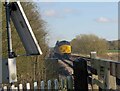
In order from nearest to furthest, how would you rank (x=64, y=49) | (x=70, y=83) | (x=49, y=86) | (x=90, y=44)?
(x=49, y=86) < (x=70, y=83) < (x=90, y=44) < (x=64, y=49)

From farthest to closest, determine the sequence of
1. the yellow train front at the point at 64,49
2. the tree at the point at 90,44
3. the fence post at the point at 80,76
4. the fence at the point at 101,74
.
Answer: the yellow train front at the point at 64,49 → the tree at the point at 90,44 → the fence post at the point at 80,76 → the fence at the point at 101,74

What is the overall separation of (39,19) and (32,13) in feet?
3.05

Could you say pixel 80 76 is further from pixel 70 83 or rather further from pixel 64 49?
pixel 64 49

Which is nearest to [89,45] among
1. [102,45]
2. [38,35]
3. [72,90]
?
[102,45]

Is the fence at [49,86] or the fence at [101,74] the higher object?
the fence at [101,74]

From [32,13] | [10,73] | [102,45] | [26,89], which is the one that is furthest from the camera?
[102,45]

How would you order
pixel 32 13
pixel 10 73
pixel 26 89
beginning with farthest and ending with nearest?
pixel 32 13 < pixel 26 89 < pixel 10 73

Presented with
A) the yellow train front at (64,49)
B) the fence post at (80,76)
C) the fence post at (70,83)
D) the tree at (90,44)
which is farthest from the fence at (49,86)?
the yellow train front at (64,49)

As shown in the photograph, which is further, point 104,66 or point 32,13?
point 32,13

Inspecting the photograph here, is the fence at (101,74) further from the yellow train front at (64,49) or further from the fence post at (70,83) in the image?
the yellow train front at (64,49)

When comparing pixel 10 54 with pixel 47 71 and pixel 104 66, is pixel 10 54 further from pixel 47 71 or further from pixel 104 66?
pixel 47 71

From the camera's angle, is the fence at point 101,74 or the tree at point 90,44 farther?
the tree at point 90,44

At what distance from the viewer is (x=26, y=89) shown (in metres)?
5.41

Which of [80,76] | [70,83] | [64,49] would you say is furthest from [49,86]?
[64,49]
